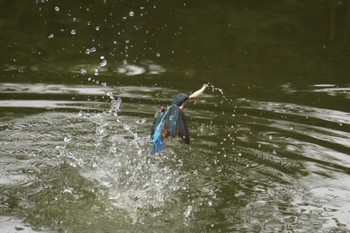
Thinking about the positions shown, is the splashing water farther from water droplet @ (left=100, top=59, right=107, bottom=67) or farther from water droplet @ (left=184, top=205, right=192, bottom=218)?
water droplet @ (left=100, top=59, right=107, bottom=67)

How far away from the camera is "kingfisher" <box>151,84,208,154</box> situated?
4.21m

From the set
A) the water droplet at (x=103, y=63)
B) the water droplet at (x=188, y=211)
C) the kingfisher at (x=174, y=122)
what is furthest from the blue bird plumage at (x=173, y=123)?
the water droplet at (x=103, y=63)

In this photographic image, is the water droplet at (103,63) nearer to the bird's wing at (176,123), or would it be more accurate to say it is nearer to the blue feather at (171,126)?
the blue feather at (171,126)

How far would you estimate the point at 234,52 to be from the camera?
8.10m

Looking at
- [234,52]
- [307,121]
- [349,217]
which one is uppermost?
[234,52]

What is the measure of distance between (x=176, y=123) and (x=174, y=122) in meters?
0.02

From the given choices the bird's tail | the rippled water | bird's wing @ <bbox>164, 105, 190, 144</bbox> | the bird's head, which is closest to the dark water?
the rippled water

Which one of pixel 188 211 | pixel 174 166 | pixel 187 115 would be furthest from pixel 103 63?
pixel 188 211

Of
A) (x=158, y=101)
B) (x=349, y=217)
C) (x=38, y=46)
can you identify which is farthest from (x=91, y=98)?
(x=349, y=217)

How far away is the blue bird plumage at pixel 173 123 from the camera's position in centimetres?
421

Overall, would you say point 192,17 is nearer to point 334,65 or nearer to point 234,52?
point 234,52

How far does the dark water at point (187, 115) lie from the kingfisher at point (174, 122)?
53 centimetres

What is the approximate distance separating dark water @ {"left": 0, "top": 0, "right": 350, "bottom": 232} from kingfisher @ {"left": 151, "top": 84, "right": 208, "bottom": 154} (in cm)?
53

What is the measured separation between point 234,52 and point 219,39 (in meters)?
0.45
